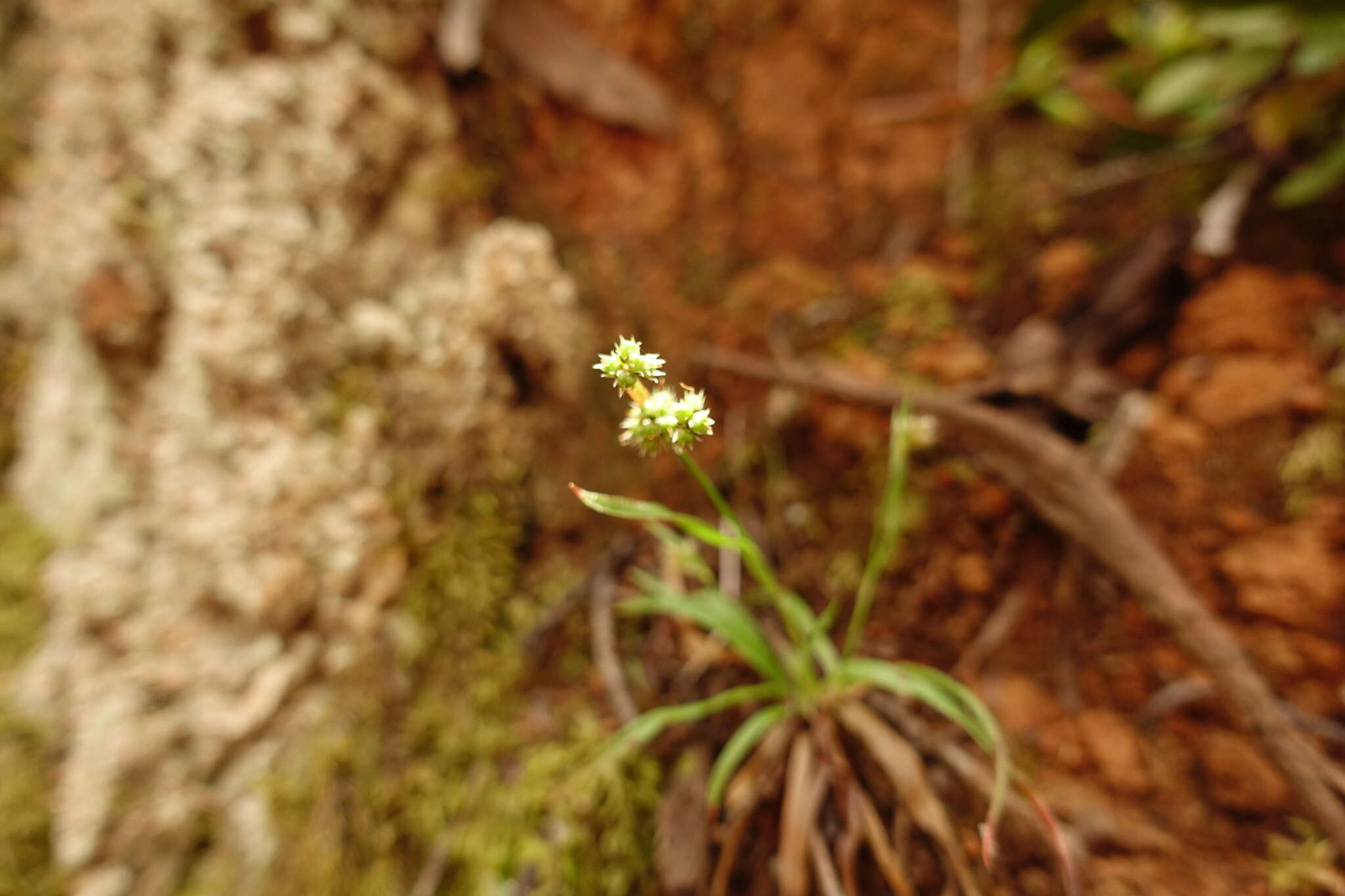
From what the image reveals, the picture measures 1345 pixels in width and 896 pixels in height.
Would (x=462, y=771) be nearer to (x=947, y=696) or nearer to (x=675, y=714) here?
(x=675, y=714)

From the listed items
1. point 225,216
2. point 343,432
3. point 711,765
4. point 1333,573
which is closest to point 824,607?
point 711,765

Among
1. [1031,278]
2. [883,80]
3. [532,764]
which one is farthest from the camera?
[883,80]

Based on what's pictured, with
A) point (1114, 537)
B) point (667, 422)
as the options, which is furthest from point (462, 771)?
point (1114, 537)

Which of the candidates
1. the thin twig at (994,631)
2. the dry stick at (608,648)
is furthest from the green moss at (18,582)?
the thin twig at (994,631)

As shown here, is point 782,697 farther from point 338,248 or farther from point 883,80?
point 883,80

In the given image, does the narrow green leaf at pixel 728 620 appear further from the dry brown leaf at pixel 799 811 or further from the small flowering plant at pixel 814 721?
the dry brown leaf at pixel 799 811
